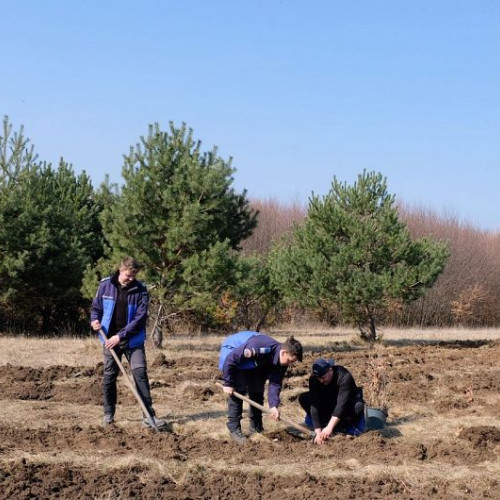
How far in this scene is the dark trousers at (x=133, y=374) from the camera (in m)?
7.91

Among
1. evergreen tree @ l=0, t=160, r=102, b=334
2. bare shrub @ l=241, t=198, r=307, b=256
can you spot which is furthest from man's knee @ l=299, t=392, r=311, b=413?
bare shrub @ l=241, t=198, r=307, b=256

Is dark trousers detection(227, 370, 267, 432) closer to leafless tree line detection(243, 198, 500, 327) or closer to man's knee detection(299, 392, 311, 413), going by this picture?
man's knee detection(299, 392, 311, 413)

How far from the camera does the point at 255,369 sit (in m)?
7.67

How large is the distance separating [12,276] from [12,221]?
5.45 ft

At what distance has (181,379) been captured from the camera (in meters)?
11.8

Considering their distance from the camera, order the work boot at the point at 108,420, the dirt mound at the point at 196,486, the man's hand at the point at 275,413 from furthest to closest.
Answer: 1. the work boot at the point at 108,420
2. the man's hand at the point at 275,413
3. the dirt mound at the point at 196,486

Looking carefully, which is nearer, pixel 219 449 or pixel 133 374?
pixel 219 449

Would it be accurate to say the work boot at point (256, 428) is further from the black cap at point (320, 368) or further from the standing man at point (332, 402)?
the black cap at point (320, 368)

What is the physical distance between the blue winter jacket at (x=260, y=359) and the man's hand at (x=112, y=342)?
1.24 m

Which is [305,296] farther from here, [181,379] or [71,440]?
[71,440]

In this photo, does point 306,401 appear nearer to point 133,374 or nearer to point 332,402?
point 332,402

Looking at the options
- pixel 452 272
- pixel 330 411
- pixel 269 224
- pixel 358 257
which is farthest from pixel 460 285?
pixel 330 411

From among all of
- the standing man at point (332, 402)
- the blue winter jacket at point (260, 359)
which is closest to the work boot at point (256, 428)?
the standing man at point (332, 402)

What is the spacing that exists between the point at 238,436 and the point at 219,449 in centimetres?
47
